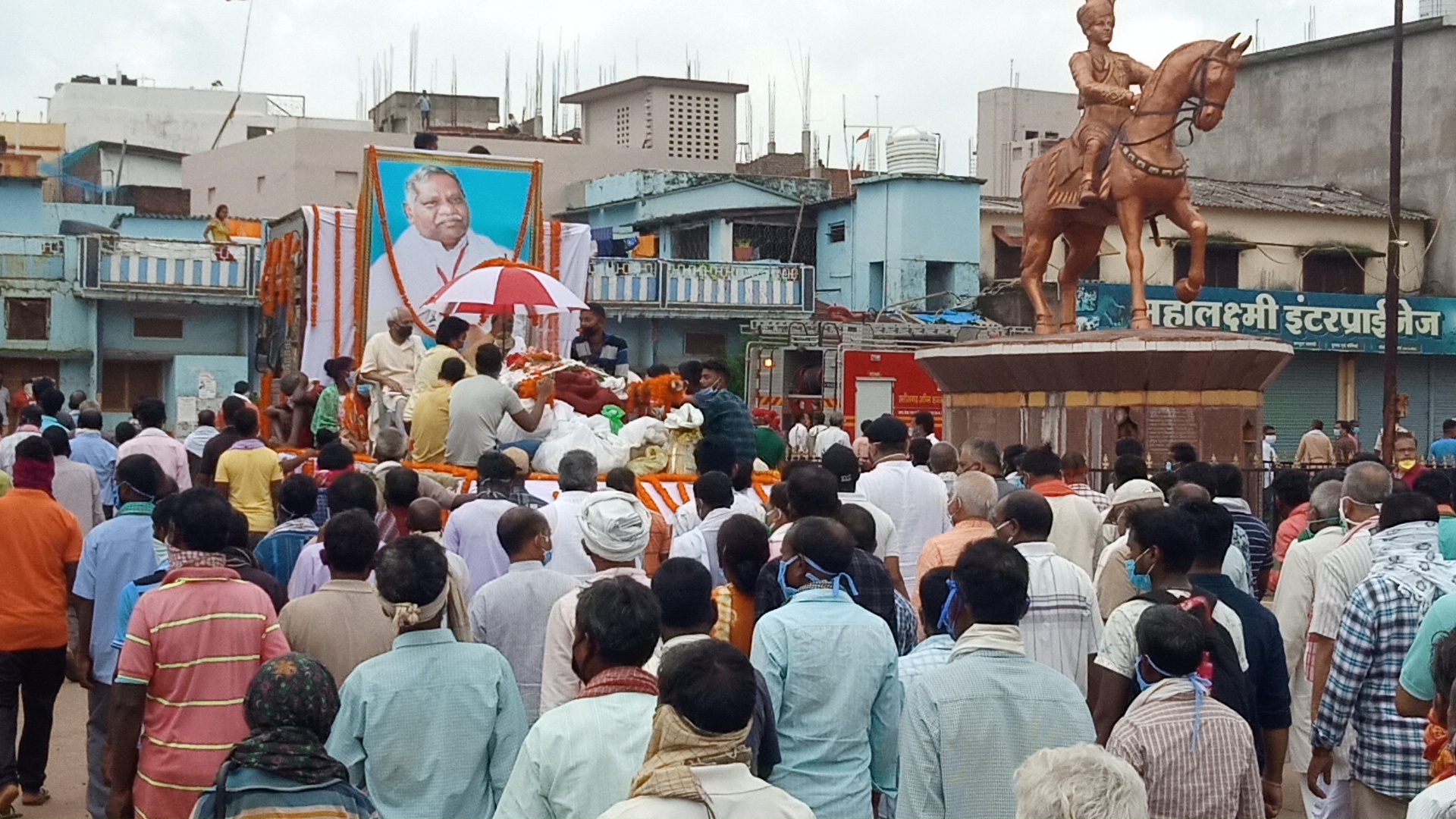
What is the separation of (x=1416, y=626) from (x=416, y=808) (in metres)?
3.37

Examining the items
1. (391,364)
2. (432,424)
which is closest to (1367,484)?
(432,424)

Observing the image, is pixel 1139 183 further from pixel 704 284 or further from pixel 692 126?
pixel 692 126

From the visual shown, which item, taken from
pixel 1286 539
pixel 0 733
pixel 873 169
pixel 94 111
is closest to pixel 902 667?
pixel 0 733

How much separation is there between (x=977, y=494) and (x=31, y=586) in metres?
4.05

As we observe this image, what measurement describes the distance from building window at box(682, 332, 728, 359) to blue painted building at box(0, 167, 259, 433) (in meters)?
7.75

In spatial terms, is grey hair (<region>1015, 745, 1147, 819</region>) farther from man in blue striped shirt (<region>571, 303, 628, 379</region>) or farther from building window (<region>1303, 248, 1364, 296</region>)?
building window (<region>1303, 248, 1364, 296</region>)

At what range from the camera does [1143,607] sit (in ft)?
17.4

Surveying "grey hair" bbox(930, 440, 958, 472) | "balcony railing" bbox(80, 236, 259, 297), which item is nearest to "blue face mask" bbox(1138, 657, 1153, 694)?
"grey hair" bbox(930, 440, 958, 472)

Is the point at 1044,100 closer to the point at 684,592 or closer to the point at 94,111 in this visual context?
the point at 94,111

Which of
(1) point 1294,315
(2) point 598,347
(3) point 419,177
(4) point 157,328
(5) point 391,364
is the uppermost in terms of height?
(3) point 419,177

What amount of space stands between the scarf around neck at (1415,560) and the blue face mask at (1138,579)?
2.49 feet

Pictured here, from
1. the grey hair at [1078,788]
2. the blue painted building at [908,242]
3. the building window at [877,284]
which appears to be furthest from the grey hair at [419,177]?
the grey hair at [1078,788]

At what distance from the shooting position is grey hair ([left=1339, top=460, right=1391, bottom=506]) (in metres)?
7.43

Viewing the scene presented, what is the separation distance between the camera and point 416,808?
482 cm
